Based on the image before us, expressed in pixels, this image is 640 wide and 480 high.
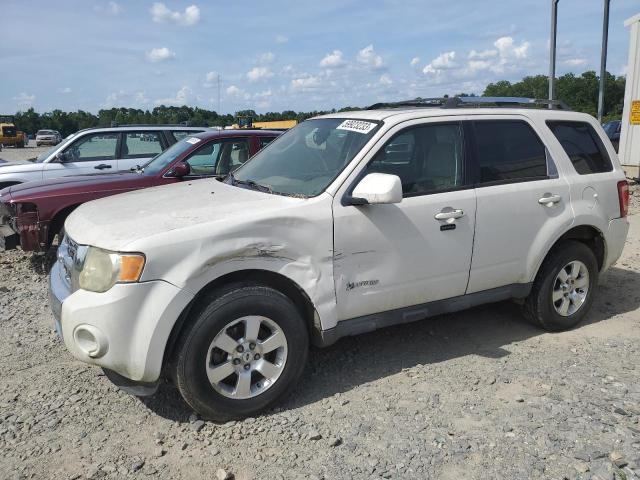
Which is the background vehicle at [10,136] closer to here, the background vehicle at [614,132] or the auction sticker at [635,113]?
the background vehicle at [614,132]

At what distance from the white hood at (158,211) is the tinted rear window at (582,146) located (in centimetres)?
253

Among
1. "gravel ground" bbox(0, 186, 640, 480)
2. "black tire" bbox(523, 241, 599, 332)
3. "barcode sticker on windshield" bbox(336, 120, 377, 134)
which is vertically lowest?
"gravel ground" bbox(0, 186, 640, 480)

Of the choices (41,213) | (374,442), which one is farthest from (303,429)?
(41,213)

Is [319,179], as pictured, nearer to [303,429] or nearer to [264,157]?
[264,157]

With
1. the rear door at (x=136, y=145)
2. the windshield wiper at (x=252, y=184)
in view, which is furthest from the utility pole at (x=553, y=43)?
the windshield wiper at (x=252, y=184)

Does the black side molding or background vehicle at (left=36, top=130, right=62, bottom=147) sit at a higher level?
background vehicle at (left=36, top=130, right=62, bottom=147)

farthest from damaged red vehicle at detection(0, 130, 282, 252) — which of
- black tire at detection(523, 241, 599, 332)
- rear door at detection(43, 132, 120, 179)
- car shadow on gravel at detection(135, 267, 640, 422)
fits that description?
black tire at detection(523, 241, 599, 332)

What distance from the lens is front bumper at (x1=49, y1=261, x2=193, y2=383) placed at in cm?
309

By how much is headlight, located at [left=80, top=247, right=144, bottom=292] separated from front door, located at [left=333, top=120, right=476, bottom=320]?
4.02 feet

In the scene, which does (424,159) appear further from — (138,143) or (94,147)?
(94,147)

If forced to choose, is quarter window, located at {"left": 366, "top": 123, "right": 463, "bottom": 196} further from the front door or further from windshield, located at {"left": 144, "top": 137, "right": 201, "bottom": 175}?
windshield, located at {"left": 144, "top": 137, "right": 201, "bottom": 175}

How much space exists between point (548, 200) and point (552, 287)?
0.75m

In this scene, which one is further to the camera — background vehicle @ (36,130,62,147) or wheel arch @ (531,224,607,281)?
background vehicle @ (36,130,62,147)

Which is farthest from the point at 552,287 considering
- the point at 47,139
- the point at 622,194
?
the point at 47,139
